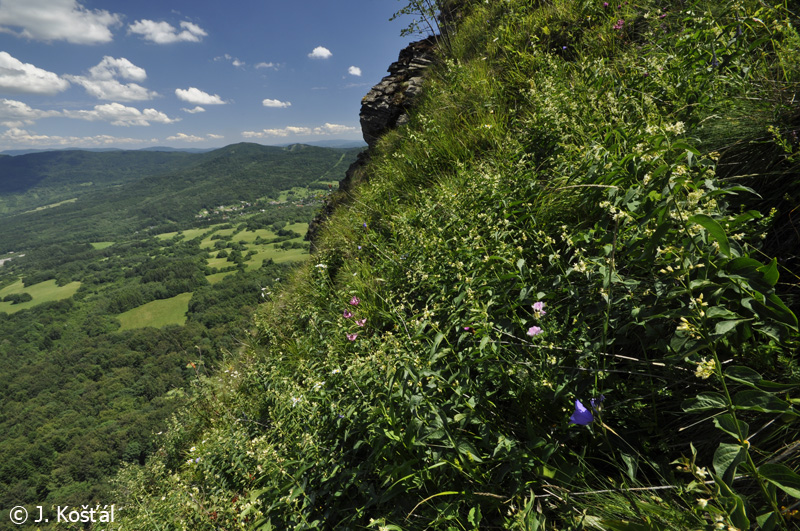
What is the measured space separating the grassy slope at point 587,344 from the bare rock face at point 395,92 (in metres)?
6.58

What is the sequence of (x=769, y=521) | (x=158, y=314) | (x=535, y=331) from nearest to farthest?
(x=769, y=521), (x=535, y=331), (x=158, y=314)

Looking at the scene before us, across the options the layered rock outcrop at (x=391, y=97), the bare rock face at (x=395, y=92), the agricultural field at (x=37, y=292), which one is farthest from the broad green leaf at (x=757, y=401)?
the agricultural field at (x=37, y=292)

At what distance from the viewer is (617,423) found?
1529 millimetres

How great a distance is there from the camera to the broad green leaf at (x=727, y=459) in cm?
84

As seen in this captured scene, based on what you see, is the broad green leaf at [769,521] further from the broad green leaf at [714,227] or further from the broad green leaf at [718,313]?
the broad green leaf at [714,227]

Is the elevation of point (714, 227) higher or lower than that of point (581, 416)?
higher

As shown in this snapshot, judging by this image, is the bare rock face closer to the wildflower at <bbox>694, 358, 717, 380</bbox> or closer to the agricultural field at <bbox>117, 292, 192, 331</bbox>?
the wildflower at <bbox>694, 358, 717, 380</bbox>

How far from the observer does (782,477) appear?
2.66 ft

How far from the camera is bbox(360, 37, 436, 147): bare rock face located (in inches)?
388

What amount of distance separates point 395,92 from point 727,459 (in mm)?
11276

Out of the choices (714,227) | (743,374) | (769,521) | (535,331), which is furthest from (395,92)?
(769,521)

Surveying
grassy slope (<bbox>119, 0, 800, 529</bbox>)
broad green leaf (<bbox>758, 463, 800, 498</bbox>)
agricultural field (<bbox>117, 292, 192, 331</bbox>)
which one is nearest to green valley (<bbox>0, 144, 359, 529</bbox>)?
agricultural field (<bbox>117, 292, 192, 331</bbox>)

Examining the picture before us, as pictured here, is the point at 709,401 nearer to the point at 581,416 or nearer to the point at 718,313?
the point at 718,313

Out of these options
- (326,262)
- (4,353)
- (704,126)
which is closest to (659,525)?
(704,126)
